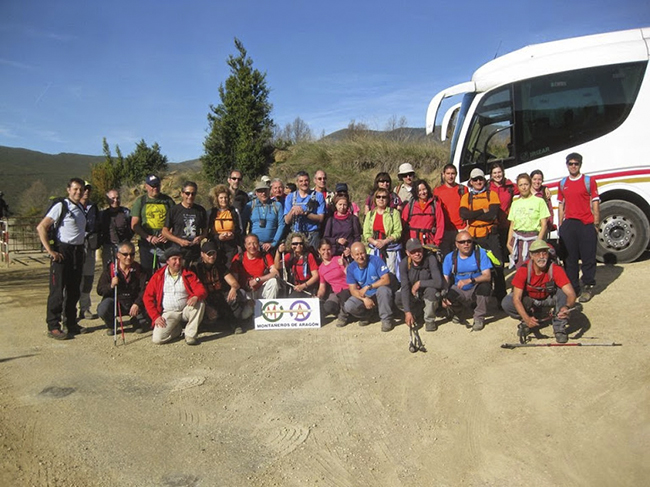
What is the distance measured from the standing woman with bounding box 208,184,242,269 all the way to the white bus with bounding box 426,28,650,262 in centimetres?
433

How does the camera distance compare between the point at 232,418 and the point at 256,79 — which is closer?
the point at 232,418

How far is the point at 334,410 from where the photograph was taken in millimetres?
5164

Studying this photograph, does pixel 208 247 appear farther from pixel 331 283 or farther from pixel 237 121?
pixel 237 121

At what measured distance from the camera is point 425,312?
7168 millimetres

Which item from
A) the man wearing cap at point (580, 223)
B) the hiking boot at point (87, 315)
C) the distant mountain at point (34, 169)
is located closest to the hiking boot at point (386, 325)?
the man wearing cap at point (580, 223)

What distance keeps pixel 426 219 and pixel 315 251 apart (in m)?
1.77

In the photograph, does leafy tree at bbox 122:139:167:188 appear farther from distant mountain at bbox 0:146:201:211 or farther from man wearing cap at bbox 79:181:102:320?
distant mountain at bbox 0:146:201:211

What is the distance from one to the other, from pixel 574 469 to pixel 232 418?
9.80ft

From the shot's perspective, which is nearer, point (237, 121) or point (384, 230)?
point (384, 230)

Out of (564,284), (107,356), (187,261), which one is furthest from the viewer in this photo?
(187,261)

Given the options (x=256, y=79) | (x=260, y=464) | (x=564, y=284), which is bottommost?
(x=260, y=464)

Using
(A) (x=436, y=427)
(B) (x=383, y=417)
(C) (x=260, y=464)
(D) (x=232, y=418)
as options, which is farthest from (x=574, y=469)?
(D) (x=232, y=418)

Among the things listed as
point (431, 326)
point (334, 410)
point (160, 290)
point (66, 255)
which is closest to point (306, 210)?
point (160, 290)

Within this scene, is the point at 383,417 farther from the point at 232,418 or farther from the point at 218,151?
the point at 218,151
